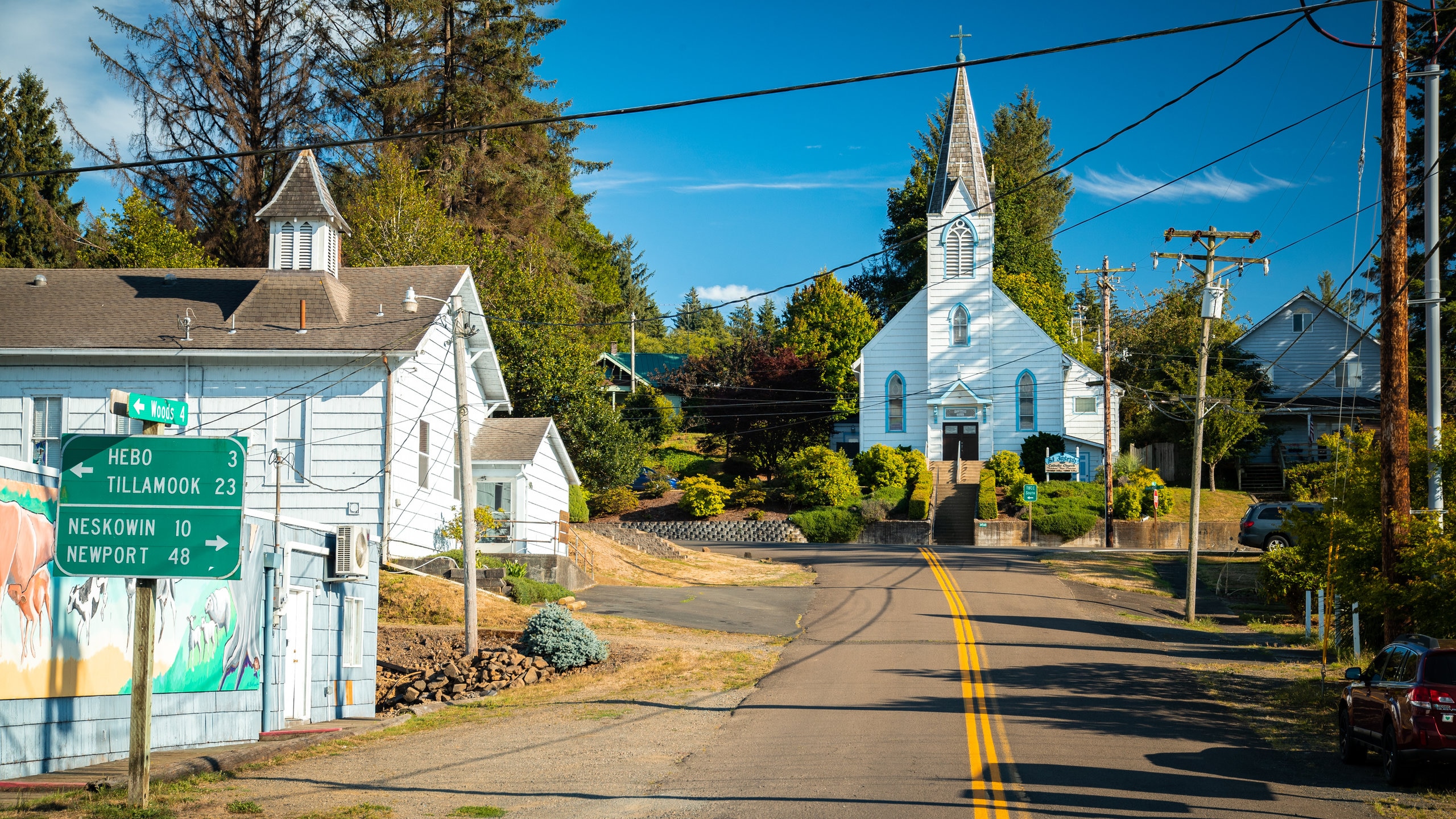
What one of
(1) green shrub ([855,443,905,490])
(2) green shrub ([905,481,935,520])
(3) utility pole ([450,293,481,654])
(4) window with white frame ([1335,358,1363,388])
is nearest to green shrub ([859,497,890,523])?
(2) green shrub ([905,481,935,520])

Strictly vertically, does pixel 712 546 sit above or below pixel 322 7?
below

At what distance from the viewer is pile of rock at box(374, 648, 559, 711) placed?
19391 millimetres

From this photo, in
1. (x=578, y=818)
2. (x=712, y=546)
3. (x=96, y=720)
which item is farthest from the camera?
(x=712, y=546)

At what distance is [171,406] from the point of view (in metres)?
9.79

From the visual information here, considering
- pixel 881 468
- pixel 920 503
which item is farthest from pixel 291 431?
pixel 881 468

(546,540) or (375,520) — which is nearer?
(375,520)

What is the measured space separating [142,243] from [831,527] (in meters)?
28.2

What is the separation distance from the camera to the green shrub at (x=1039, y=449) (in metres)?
53.6

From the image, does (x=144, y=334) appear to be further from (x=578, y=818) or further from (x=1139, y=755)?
(x=1139, y=755)

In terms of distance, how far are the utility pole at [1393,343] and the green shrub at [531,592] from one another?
17.7 metres

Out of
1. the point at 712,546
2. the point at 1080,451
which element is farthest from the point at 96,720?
the point at 1080,451

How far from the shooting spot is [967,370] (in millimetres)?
56312

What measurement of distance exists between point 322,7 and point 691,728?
4053 cm

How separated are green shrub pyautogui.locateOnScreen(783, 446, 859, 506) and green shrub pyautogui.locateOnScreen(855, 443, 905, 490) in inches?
53.0
